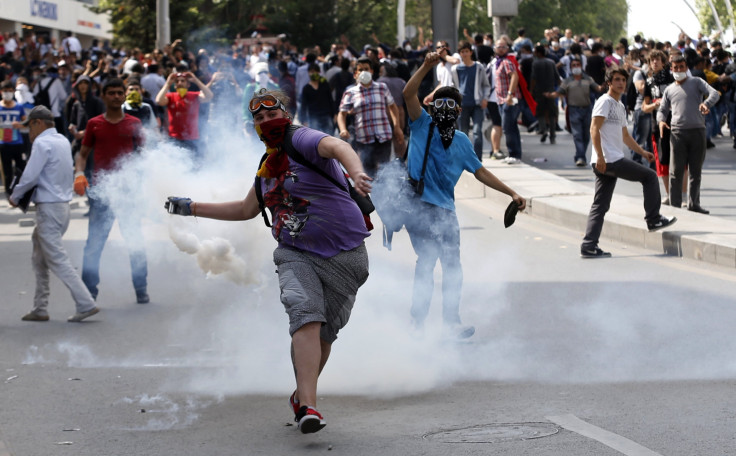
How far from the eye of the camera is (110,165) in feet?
29.1

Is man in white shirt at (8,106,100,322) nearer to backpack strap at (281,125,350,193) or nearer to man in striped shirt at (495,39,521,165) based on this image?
backpack strap at (281,125,350,193)

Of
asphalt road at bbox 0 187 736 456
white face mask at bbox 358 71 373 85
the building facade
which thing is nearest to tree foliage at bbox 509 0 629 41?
the building facade

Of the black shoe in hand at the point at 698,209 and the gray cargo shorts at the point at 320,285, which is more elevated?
the gray cargo shorts at the point at 320,285

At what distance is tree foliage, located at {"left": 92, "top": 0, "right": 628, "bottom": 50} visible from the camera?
33.3m

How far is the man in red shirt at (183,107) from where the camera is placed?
13.1 metres

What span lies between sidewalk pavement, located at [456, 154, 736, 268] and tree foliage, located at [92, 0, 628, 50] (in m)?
19.4

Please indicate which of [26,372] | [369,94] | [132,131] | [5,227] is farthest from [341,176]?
[5,227]

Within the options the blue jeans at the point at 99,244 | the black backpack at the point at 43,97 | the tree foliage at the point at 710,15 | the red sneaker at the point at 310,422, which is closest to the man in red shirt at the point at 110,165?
the blue jeans at the point at 99,244

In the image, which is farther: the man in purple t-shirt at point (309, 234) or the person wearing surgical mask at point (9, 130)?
the person wearing surgical mask at point (9, 130)

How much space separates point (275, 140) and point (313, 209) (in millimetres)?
378

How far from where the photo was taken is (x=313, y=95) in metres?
18.4

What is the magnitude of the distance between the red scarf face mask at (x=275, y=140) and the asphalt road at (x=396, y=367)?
4.12 ft

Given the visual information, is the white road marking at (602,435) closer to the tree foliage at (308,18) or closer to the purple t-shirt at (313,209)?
the purple t-shirt at (313,209)

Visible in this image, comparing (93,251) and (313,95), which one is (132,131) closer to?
(93,251)
